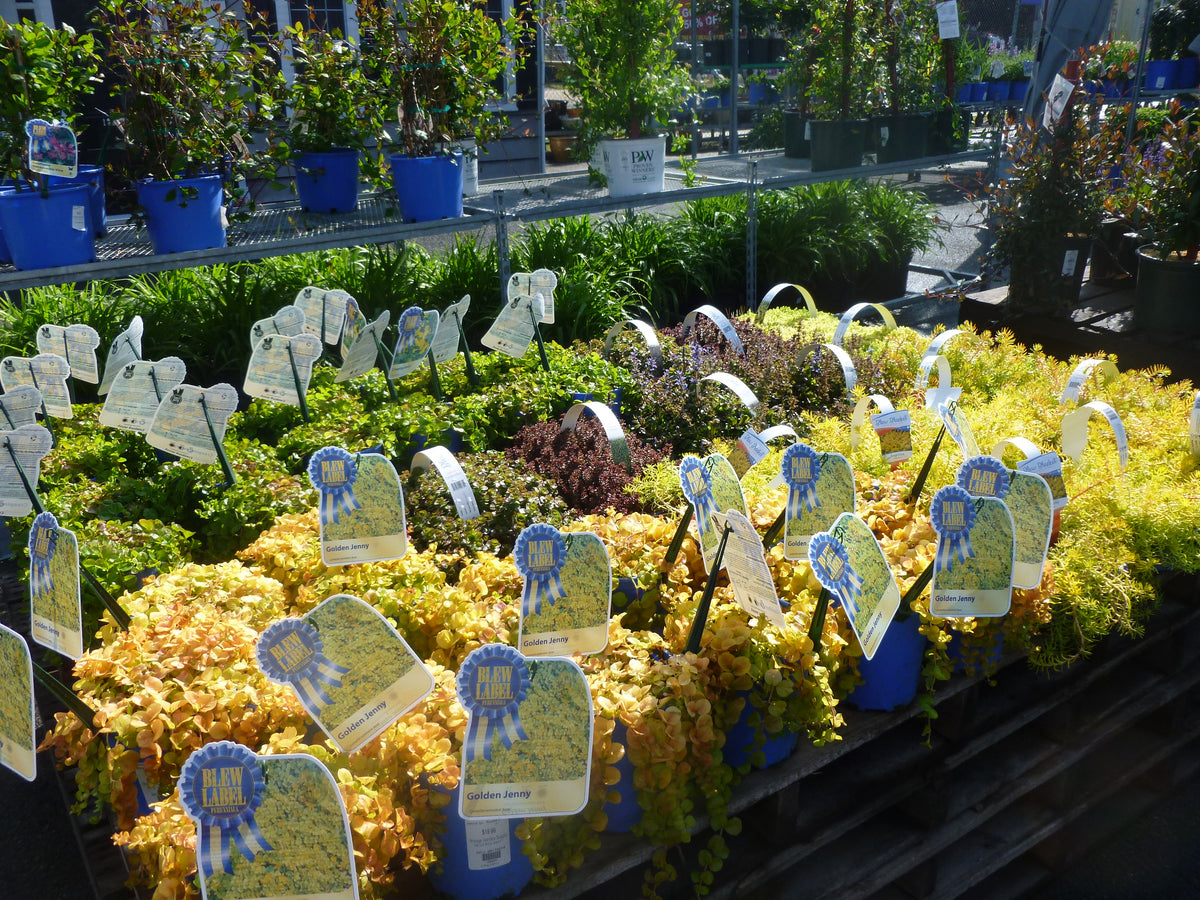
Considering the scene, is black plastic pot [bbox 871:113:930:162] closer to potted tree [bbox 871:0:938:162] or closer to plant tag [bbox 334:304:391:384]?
potted tree [bbox 871:0:938:162]

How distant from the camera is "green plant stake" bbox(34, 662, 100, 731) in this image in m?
1.33

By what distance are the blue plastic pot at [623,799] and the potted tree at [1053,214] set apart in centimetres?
369

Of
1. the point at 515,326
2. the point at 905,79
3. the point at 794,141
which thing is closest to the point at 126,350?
the point at 515,326

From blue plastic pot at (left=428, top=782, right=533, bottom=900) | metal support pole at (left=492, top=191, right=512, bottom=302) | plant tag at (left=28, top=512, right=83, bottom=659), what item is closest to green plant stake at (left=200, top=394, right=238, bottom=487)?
plant tag at (left=28, top=512, right=83, bottom=659)

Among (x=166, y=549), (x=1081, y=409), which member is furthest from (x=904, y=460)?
(x=166, y=549)

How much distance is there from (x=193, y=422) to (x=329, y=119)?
6.87ft

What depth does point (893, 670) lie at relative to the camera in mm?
1614

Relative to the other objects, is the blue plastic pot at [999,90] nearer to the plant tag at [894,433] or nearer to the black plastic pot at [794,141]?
the black plastic pot at [794,141]

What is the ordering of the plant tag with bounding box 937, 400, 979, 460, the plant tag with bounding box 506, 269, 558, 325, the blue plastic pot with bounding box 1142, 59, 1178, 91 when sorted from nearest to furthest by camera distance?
the plant tag with bounding box 937, 400, 979, 460 < the plant tag with bounding box 506, 269, 558, 325 < the blue plastic pot with bounding box 1142, 59, 1178, 91

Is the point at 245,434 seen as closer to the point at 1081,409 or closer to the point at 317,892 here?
the point at 317,892

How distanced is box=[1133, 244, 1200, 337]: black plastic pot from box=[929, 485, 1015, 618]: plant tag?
3222mm

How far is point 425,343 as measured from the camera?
107 inches

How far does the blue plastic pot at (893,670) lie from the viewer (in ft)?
5.22

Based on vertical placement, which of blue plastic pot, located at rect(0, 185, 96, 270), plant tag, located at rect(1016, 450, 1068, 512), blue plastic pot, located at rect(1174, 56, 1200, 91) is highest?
blue plastic pot, located at rect(1174, 56, 1200, 91)
